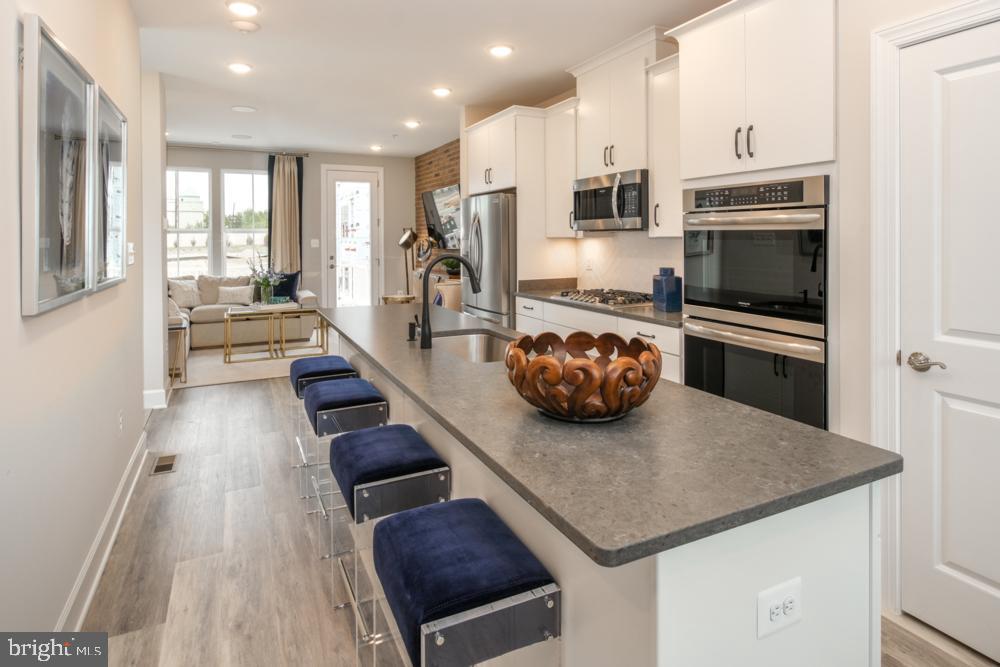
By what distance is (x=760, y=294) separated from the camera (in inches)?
100

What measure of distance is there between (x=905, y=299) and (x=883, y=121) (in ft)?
2.02

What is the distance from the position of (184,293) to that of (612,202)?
597 cm

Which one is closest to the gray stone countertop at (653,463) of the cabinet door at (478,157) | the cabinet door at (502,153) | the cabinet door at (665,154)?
the cabinet door at (665,154)

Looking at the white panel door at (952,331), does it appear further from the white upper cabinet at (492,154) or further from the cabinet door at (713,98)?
the white upper cabinet at (492,154)

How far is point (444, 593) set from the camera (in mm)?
1088

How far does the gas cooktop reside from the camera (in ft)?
12.3

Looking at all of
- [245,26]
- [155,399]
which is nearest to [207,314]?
[155,399]

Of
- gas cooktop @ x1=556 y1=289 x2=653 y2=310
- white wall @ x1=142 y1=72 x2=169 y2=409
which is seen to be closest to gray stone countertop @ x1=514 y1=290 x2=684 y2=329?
gas cooktop @ x1=556 y1=289 x2=653 y2=310

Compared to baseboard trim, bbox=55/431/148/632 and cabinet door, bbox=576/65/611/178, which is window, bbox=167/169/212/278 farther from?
cabinet door, bbox=576/65/611/178

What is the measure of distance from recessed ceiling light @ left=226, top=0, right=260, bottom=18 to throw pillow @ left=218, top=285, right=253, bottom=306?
4950mm

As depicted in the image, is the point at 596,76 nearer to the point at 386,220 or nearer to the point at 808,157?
the point at 808,157

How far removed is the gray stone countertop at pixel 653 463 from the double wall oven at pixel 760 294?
1.05 m

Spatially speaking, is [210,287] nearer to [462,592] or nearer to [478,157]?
[478,157]

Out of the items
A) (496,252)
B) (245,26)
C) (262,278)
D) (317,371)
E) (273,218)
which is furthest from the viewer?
(273,218)
